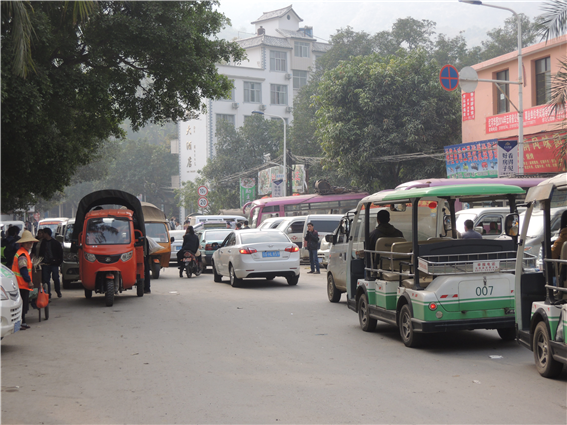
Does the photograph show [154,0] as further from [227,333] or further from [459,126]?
[459,126]

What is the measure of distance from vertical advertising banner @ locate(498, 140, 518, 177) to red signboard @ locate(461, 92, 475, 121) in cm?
723

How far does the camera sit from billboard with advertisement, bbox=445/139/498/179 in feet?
99.8

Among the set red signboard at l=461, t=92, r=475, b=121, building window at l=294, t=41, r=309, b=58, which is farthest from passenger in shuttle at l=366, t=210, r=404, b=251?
building window at l=294, t=41, r=309, b=58

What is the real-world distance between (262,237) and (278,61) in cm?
6049

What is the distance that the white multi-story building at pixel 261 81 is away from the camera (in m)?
72.6

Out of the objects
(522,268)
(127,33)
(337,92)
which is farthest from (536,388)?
(337,92)

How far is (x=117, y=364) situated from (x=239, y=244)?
33.1 feet

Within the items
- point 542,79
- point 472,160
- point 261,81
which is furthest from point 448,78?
point 261,81

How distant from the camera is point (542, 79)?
28188 millimetres

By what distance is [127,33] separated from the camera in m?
14.6

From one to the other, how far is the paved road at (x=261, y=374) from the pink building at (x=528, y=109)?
1760 centimetres

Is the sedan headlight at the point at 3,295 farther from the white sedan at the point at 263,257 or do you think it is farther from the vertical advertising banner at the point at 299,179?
the vertical advertising banner at the point at 299,179

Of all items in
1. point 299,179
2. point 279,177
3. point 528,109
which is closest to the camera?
point 528,109

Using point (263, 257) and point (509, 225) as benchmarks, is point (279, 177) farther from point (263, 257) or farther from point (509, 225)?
point (509, 225)
